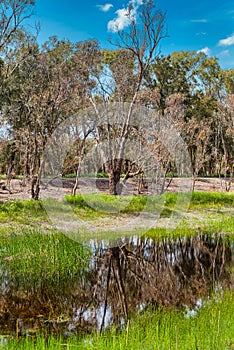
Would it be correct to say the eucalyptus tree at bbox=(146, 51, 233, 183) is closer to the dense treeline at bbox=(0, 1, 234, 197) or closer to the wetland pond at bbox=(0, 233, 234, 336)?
the dense treeline at bbox=(0, 1, 234, 197)

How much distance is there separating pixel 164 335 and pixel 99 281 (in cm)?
225

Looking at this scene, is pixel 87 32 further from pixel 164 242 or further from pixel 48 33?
pixel 164 242

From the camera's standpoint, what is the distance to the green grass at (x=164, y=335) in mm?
3570

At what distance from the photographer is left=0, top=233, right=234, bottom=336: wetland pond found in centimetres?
461

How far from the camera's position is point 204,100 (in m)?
26.7

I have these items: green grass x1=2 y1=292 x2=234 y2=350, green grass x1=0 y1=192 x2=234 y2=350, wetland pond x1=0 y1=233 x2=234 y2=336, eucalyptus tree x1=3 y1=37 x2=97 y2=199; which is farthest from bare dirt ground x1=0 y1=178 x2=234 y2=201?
green grass x1=2 y1=292 x2=234 y2=350

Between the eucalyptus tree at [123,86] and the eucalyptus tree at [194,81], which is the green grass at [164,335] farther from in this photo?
the eucalyptus tree at [194,81]

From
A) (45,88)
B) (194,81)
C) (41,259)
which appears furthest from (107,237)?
(194,81)

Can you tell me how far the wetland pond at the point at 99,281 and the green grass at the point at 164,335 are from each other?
0.88ft

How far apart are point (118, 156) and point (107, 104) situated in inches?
92.4

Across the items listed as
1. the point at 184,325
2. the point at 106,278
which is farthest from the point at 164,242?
the point at 184,325

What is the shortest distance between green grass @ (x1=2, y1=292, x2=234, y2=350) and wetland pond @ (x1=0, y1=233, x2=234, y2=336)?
10.6 inches

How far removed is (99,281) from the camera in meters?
6.05

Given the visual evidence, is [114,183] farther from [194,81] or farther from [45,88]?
[194,81]
